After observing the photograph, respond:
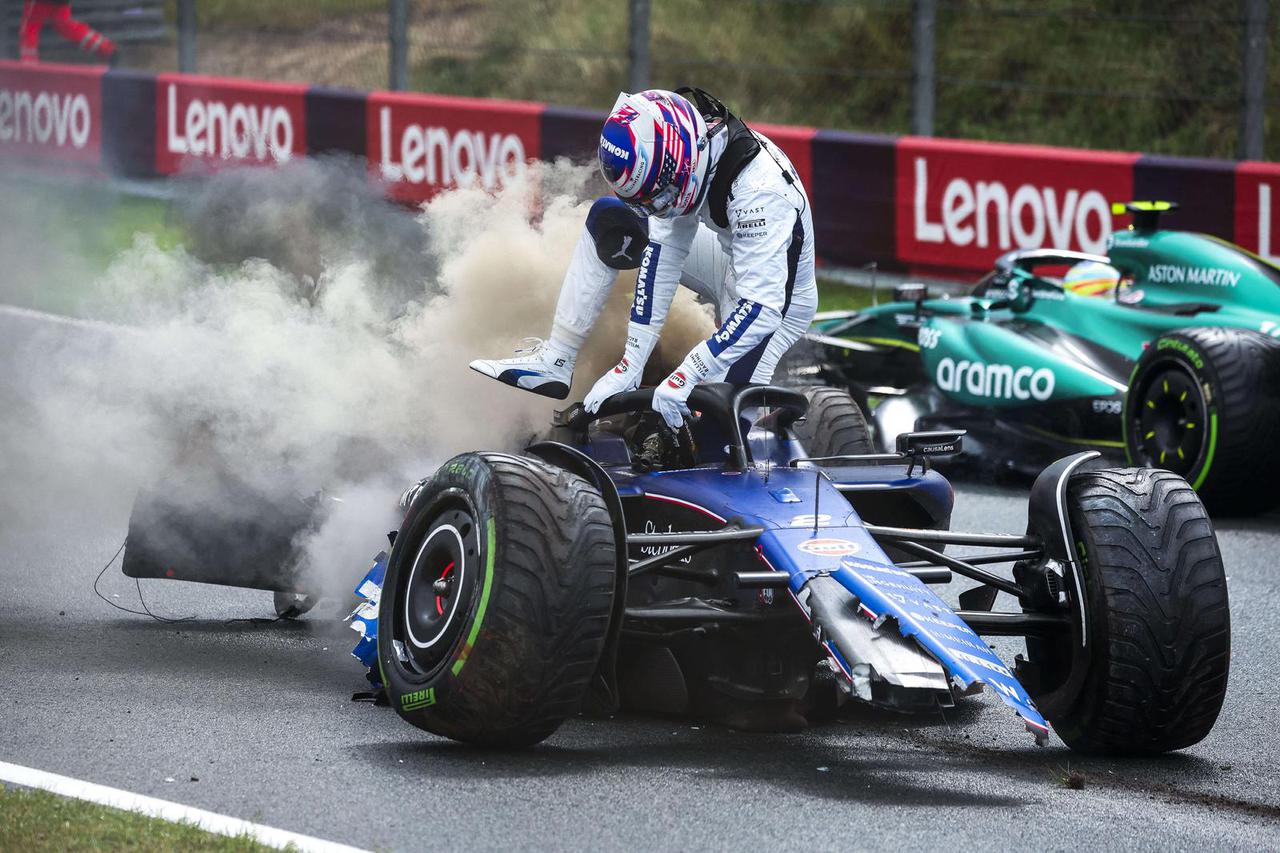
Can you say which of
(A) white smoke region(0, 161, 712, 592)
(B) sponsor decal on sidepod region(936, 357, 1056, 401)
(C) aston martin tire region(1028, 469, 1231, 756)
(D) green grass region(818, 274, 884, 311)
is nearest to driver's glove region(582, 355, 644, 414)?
(A) white smoke region(0, 161, 712, 592)

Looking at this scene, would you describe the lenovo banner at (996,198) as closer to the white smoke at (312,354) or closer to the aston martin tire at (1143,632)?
the white smoke at (312,354)

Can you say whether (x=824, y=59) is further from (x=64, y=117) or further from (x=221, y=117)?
(x=64, y=117)

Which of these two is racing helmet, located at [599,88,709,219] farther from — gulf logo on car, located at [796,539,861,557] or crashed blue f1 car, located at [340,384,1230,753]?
gulf logo on car, located at [796,539,861,557]

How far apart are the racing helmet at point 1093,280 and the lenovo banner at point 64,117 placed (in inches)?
451

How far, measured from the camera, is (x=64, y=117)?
2017 cm

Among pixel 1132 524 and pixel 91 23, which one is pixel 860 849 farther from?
pixel 91 23

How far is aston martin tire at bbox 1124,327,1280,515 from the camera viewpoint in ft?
32.8

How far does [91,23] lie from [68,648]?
16.8 metres

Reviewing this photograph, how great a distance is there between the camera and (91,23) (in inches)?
900

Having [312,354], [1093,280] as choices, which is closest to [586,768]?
[312,354]

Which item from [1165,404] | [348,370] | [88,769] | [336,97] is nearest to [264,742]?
[88,769]

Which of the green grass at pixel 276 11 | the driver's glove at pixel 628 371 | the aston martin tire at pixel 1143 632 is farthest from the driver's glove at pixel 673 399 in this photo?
the green grass at pixel 276 11

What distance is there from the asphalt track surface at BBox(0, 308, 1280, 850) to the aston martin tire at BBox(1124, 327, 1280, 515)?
2.50 m

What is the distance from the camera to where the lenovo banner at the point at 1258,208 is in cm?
1363
